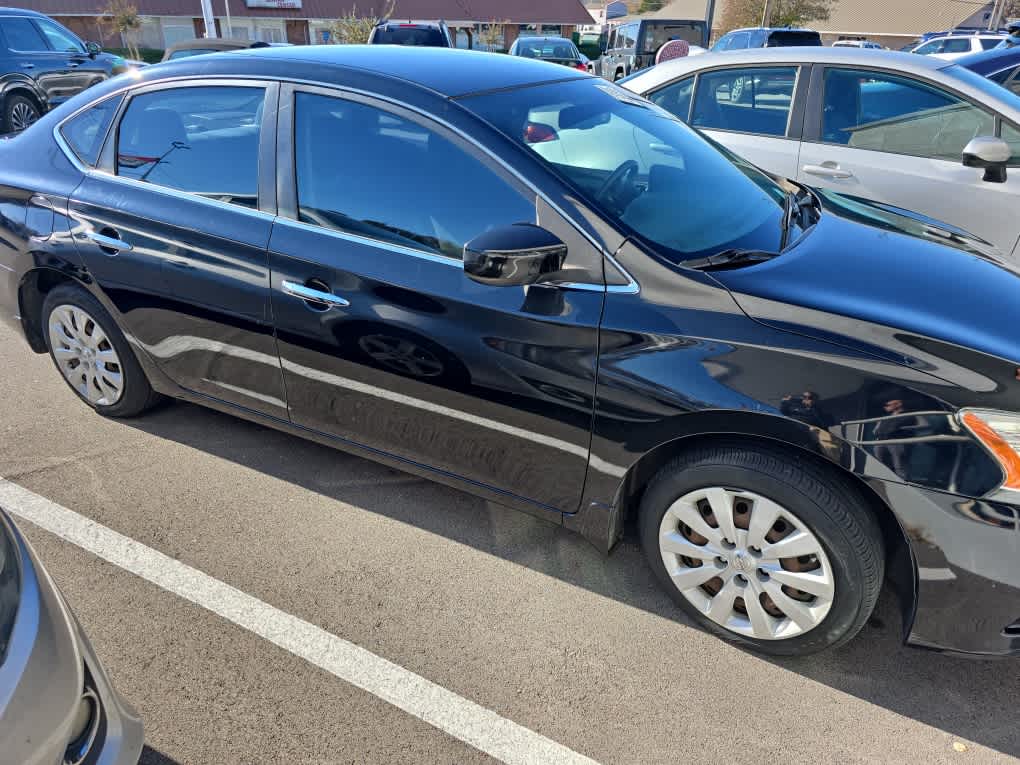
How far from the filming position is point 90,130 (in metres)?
3.31

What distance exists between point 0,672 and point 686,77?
5.05m

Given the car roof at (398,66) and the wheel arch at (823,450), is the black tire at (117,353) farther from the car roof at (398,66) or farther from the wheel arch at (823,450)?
the wheel arch at (823,450)

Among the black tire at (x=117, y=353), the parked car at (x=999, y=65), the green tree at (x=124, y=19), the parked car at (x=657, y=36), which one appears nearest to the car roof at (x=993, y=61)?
the parked car at (x=999, y=65)

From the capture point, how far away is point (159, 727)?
6.91 feet

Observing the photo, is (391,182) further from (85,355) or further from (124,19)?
(124,19)

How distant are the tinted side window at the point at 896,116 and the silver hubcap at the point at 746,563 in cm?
323

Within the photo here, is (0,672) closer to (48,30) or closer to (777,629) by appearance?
(777,629)

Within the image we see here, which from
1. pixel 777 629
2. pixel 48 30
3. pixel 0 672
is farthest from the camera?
pixel 48 30

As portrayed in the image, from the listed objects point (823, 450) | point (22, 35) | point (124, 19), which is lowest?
point (823, 450)

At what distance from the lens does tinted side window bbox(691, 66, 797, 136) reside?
15.4 ft

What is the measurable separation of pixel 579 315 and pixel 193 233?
1.64 meters

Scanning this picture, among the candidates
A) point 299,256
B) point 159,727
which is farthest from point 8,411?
point 159,727

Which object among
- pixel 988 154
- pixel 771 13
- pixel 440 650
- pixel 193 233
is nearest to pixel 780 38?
pixel 988 154

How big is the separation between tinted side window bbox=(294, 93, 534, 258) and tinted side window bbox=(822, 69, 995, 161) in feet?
10.2
